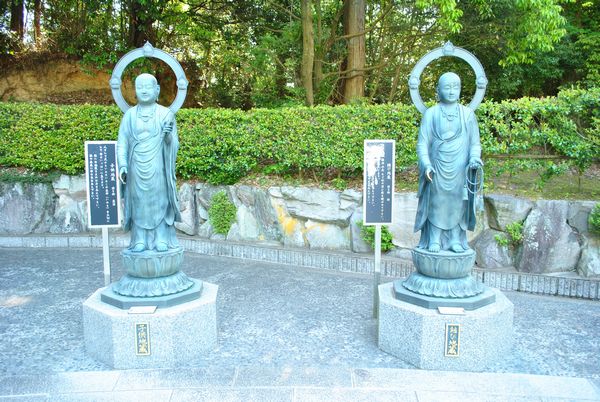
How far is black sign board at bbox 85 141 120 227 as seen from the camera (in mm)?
5906

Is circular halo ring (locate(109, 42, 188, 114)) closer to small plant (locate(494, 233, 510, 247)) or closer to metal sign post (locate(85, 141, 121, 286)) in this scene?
metal sign post (locate(85, 141, 121, 286))

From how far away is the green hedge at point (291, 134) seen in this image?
7.23 meters

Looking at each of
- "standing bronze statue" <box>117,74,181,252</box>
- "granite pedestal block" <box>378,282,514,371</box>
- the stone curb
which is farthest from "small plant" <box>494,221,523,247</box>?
"standing bronze statue" <box>117,74,181,252</box>

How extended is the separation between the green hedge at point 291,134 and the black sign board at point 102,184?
293 centimetres

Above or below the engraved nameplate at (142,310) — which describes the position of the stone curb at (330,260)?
below

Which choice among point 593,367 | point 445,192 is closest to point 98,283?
point 445,192

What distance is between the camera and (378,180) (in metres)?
5.34

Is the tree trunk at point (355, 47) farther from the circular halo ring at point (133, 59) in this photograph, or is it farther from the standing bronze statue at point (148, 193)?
the standing bronze statue at point (148, 193)

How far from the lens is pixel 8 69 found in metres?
→ 13.0

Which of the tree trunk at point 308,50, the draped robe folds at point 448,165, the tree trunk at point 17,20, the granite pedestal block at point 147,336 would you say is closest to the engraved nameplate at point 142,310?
the granite pedestal block at point 147,336

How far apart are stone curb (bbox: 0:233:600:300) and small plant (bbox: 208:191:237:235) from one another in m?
0.30

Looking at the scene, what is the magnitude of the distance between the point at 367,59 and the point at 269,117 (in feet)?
16.2

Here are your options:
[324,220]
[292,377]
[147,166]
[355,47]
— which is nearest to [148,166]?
[147,166]

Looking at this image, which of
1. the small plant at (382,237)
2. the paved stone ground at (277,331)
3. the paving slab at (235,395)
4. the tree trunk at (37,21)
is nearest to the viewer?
the paving slab at (235,395)
